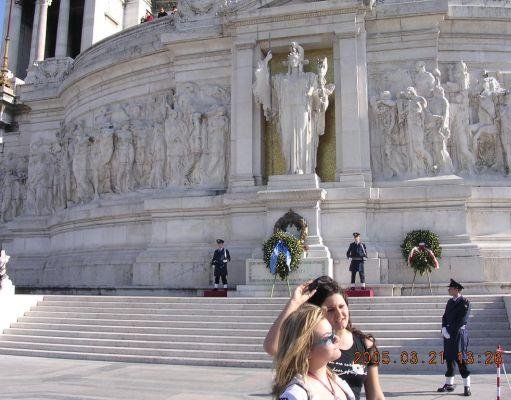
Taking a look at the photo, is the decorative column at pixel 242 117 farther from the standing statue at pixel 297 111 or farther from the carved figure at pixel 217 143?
the standing statue at pixel 297 111

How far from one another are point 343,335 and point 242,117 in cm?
1681

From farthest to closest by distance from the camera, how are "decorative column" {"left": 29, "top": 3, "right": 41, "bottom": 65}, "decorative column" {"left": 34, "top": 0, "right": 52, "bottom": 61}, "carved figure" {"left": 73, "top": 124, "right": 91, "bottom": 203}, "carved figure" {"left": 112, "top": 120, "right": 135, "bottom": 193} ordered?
"decorative column" {"left": 29, "top": 3, "right": 41, "bottom": 65}, "decorative column" {"left": 34, "top": 0, "right": 52, "bottom": 61}, "carved figure" {"left": 73, "top": 124, "right": 91, "bottom": 203}, "carved figure" {"left": 112, "top": 120, "right": 135, "bottom": 193}

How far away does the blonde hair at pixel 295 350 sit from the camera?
3025 millimetres

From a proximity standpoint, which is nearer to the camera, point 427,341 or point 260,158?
point 427,341

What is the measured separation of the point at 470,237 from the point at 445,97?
4.99 meters

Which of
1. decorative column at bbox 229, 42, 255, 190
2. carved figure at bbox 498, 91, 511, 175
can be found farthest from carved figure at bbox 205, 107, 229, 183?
carved figure at bbox 498, 91, 511, 175

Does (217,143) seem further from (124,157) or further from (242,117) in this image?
(124,157)

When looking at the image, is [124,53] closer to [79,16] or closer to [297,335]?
[297,335]

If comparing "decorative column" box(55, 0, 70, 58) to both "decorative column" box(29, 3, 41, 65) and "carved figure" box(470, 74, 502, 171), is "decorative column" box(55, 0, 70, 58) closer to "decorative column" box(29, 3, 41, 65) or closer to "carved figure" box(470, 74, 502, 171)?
"decorative column" box(29, 3, 41, 65)

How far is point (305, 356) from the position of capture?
3.03 meters

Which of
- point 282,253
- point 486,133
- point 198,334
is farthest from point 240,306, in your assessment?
point 486,133

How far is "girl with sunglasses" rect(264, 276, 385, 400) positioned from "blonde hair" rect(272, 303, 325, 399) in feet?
2.32

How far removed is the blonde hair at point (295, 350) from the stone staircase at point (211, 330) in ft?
26.4

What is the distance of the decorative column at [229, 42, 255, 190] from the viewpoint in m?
20.0
